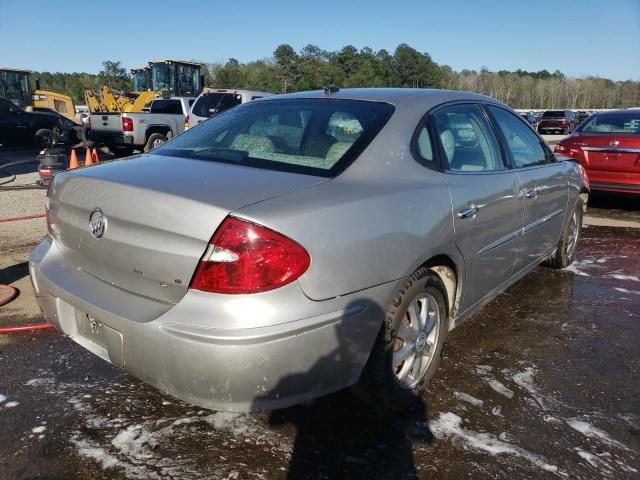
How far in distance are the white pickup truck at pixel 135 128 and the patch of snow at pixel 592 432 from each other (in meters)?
12.1

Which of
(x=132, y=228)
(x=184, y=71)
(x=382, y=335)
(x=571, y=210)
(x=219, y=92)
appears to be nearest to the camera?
(x=132, y=228)

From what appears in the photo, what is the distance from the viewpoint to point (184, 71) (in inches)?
819

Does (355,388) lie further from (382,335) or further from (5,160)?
(5,160)

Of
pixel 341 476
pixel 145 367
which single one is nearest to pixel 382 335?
pixel 341 476

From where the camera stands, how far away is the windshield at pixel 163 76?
2028cm

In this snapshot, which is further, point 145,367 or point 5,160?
point 5,160

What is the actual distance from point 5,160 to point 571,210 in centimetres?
1513

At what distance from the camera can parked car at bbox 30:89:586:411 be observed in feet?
6.24

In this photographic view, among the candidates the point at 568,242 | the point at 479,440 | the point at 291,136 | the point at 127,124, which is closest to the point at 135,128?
the point at 127,124

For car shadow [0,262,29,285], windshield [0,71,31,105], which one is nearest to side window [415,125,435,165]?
car shadow [0,262,29,285]

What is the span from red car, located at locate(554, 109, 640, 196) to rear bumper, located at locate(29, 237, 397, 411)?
672 centimetres

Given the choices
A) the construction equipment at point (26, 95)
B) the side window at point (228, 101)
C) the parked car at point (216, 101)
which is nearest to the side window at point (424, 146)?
the parked car at point (216, 101)

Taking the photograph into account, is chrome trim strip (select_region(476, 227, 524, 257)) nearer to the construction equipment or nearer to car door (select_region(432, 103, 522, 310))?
car door (select_region(432, 103, 522, 310))

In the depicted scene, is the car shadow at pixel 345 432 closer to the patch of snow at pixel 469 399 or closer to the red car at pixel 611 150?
the patch of snow at pixel 469 399
